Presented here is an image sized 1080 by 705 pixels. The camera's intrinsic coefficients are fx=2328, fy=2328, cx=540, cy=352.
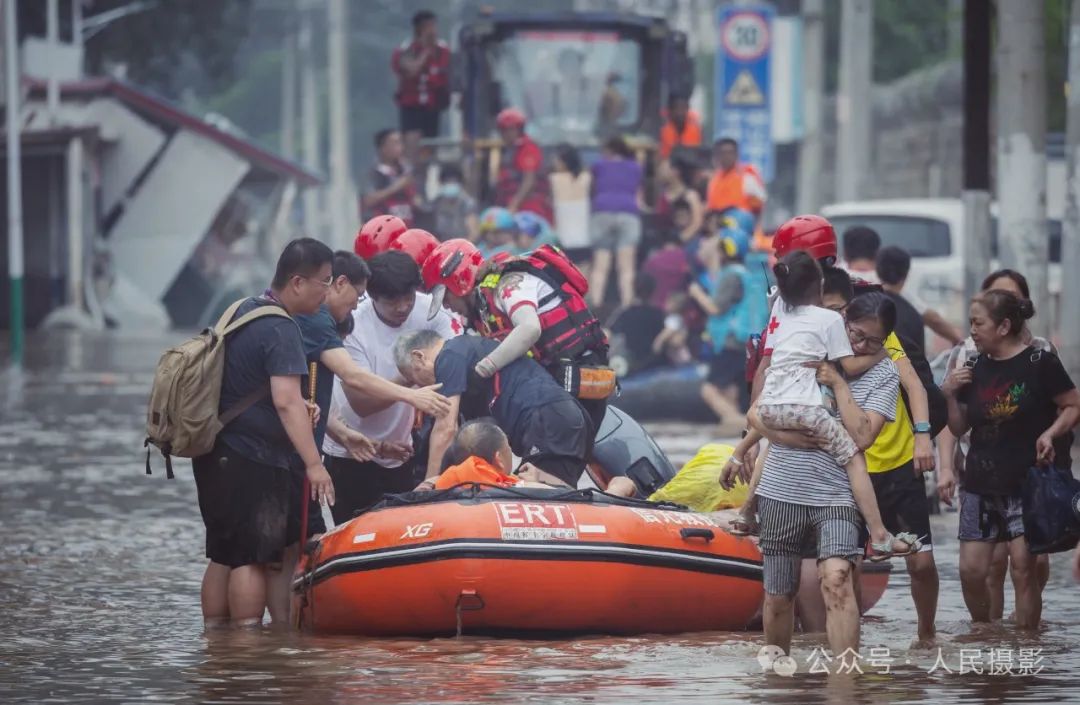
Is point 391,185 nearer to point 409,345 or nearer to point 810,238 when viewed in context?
point 409,345

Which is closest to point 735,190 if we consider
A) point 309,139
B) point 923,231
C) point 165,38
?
point 923,231

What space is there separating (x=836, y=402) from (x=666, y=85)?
18.3 meters

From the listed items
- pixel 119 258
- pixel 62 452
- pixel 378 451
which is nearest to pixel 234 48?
pixel 119 258

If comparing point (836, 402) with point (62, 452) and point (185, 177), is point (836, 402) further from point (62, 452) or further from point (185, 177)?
point (185, 177)

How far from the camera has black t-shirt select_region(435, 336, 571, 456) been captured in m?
10.4

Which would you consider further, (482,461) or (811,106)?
(811,106)

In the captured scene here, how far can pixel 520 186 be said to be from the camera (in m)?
24.0

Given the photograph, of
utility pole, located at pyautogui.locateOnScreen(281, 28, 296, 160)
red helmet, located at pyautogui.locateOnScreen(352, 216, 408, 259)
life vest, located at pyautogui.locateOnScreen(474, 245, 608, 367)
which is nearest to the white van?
red helmet, located at pyautogui.locateOnScreen(352, 216, 408, 259)

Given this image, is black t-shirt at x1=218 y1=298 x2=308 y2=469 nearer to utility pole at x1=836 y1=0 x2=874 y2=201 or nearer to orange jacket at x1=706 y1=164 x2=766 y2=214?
orange jacket at x1=706 y1=164 x2=766 y2=214

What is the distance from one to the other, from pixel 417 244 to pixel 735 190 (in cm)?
1176

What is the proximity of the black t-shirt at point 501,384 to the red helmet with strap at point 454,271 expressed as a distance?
501 millimetres

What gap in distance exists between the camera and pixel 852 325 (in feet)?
29.6

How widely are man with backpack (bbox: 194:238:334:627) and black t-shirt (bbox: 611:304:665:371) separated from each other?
474 inches

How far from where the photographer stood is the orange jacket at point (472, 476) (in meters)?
9.91
